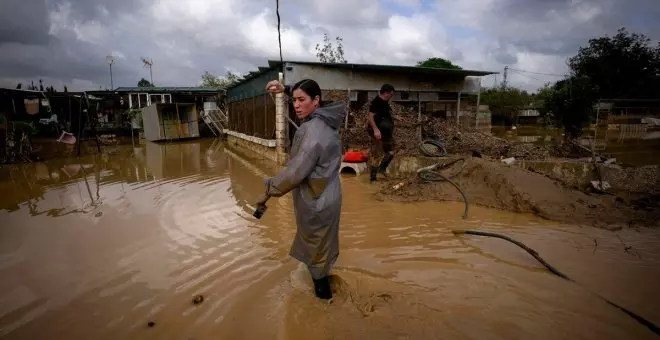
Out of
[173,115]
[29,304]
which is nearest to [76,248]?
[29,304]

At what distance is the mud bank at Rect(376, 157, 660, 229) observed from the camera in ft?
15.6

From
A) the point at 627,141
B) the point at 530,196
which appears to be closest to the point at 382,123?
the point at 530,196

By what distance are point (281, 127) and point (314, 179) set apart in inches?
329

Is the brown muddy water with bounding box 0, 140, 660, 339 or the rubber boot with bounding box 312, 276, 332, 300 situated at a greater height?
the rubber boot with bounding box 312, 276, 332, 300

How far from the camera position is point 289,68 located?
33.1 feet

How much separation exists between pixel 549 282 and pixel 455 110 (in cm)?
1235

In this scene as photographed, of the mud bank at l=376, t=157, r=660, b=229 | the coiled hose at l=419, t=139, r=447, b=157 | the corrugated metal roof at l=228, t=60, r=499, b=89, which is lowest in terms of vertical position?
the mud bank at l=376, t=157, r=660, b=229

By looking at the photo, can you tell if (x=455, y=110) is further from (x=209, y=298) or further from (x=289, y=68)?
(x=209, y=298)

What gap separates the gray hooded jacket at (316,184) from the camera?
232cm

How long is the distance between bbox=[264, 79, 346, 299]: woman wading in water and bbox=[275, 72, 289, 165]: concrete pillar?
8020mm

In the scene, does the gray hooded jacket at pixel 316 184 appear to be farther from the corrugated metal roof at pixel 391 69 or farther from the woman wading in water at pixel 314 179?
the corrugated metal roof at pixel 391 69

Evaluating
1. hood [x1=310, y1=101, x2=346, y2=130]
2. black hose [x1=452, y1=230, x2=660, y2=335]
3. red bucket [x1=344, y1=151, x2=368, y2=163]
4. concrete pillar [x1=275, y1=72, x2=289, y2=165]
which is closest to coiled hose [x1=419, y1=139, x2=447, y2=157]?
red bucket [x1=344, y1=151, x2=368, y2=163]

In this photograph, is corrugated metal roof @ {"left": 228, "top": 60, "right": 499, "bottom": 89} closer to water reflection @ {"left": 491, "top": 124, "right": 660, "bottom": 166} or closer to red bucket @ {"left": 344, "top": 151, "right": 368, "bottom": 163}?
red bucket @ {"left": 344, "top": 151, "right": 368, "bottom": 163}

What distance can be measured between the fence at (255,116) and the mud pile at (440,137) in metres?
2.47
